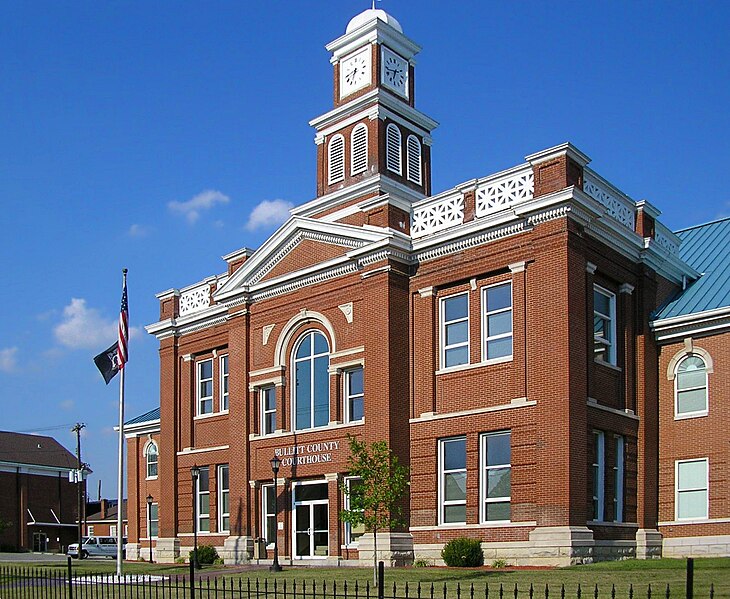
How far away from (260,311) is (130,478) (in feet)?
51.2

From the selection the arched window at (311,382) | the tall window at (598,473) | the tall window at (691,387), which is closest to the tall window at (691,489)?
the tall window at (691,387)

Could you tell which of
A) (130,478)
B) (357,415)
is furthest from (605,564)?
(130,478)

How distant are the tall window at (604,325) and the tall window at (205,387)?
54.7ft

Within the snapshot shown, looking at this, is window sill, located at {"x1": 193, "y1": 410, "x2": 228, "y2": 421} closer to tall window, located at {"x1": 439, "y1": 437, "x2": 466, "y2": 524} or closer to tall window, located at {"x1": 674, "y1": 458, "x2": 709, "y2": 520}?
tall window, located at {"x1": 439, "y1": 437, "x2": 466, "y2": 524}

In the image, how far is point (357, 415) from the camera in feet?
102

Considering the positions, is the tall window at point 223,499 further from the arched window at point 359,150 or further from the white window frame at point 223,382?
the arched window at point 359,150

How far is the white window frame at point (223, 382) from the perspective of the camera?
37.6 m

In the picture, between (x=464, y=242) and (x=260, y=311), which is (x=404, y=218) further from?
(x=260, y=311)

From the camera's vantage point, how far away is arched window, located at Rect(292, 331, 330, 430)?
3234cm

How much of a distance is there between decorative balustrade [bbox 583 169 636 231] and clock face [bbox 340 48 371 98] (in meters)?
11.0

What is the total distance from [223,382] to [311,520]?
314 inches

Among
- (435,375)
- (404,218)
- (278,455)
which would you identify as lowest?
(278,455)

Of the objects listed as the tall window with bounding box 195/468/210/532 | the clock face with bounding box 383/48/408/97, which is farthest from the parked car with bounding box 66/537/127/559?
the clock face with bounding box 383/48/408/97

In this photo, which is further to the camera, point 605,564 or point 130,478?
point 130,478
